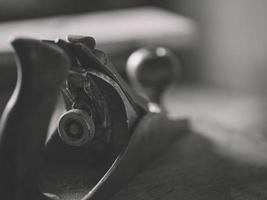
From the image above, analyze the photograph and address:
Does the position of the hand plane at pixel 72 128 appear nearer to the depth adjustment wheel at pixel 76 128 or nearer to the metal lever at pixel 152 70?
the depth adjustment wheel at pixel 76 128

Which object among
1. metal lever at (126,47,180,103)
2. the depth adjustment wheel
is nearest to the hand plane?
the depth adjustment wheel

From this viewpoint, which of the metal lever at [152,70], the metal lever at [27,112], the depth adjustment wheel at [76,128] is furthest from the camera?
the metal lever at [152,70]

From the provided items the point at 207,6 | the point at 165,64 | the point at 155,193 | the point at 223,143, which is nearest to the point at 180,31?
the point at 207,6

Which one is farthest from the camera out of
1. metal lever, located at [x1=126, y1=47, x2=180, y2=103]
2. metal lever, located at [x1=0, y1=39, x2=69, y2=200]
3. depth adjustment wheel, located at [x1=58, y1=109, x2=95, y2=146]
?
metal lever, located at [x1=126, y1=47, x2=180, y2=103]

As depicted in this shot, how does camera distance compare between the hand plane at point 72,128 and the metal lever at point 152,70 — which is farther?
the metal lever at point 152,70

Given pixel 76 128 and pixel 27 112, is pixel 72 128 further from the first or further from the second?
pixel 27 112

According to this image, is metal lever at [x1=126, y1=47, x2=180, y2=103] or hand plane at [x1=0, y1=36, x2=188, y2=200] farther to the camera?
metal lever at [x1=126, y1=47, x2=180, y2=103]

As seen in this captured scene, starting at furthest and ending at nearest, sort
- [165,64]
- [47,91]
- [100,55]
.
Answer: [165,64]
[100,55]
[47,91]

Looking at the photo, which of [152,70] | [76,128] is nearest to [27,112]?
[76,128]

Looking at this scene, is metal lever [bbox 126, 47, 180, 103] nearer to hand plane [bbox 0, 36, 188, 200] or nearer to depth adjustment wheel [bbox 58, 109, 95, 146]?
hand plane [bbox 0, 36, 188, 200]

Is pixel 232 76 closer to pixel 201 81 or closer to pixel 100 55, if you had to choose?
pixel 201 81

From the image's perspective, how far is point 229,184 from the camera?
0.98m

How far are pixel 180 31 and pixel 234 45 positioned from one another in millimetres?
473

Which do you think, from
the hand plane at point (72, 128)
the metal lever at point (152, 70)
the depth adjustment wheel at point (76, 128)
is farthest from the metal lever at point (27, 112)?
the metal lever at point (152, 70)
